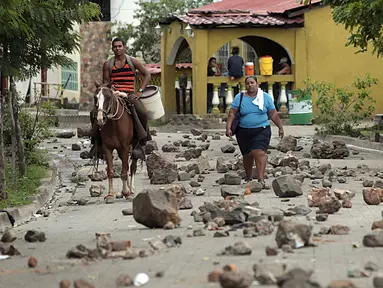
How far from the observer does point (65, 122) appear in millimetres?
37125

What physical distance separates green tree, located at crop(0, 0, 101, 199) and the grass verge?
29 centimetres

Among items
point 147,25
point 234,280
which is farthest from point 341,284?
point 147,25

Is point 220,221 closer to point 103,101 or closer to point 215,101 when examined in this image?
point 103,101

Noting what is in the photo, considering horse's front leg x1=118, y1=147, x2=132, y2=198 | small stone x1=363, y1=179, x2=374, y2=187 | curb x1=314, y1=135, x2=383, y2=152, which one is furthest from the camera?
curb x1=314, y1=135, x2=383, y2=152

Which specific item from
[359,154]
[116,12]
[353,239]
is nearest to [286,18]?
[359,154]

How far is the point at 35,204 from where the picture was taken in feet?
47.6

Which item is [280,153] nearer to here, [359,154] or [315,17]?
[359,154]

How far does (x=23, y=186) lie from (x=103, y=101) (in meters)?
2.26

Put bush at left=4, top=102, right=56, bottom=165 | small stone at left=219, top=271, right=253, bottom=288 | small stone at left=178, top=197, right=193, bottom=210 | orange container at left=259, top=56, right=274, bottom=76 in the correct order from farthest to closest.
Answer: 1. orange container at left=259, top=56, right=274, bottom=76
2. bush at left=4, top=102, right=56, bottom=165
3. small stone at left=178, top=197, right=193, bottom=210
4. small stone at left=219, top=271, right=253, bottom=288

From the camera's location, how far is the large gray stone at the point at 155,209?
10.8 meters

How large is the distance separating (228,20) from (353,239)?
25.9m

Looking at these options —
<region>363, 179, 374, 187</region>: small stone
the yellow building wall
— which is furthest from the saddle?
the yellow building wall

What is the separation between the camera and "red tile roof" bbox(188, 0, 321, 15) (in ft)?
120

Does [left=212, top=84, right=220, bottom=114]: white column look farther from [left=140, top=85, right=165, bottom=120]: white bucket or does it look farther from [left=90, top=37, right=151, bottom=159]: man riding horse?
[left=90, top=37, right=151, bottom=159]: man riding horse
